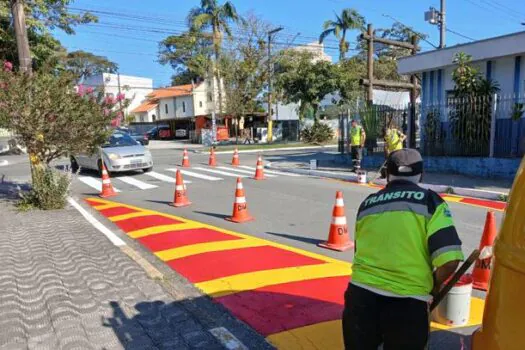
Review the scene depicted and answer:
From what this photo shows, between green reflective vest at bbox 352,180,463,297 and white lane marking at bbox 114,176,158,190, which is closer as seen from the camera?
green reflective vest at bbox 352,180,463,297

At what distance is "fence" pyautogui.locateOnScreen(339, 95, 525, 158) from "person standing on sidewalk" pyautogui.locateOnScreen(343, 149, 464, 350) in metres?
12.1

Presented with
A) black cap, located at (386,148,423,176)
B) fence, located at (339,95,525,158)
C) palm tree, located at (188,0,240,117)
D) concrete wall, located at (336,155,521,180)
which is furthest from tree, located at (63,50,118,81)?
black cap, located at (386,148,423,176)

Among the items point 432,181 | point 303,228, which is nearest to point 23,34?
point 303,228

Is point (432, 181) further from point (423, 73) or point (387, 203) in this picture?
point (387, 203)

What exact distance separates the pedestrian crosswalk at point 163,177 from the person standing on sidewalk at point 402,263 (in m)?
11.1

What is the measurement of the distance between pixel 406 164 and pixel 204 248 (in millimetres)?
4379

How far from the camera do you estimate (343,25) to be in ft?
143

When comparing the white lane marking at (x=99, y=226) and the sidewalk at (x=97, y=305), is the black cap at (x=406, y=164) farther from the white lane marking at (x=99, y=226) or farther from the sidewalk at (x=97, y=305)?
the white lane marking at (x=99, y=226)

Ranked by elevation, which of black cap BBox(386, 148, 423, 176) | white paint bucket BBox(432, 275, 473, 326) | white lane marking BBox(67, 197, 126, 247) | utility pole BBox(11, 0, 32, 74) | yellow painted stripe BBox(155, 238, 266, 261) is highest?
utility pole BBox(11, 0, 32, 74)

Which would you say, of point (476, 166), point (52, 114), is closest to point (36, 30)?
point (52, 114)

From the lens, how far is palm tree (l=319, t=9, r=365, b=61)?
43.1 metres

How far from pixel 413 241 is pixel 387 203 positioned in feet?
0.77

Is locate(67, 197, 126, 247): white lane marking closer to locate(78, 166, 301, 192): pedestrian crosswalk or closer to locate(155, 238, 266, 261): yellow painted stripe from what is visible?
locate(155, 238, 266, 261): yellow painted stripe

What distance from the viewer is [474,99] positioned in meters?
13.6
